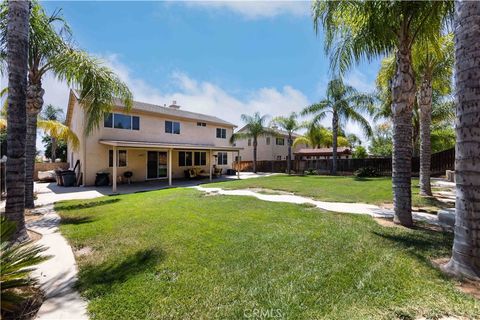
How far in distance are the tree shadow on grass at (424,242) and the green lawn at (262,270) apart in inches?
Result: 0.8

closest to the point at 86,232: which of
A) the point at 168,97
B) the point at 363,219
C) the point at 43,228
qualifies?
the point at 43,228

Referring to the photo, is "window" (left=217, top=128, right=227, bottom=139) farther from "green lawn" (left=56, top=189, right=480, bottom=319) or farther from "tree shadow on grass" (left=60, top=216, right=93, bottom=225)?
"green lawn" (left=56, top=189, right=480, bottom=319)

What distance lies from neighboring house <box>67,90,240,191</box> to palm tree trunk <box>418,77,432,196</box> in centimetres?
1373

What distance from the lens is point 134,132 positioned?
1755 centimetres

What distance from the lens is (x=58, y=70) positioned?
8297mm

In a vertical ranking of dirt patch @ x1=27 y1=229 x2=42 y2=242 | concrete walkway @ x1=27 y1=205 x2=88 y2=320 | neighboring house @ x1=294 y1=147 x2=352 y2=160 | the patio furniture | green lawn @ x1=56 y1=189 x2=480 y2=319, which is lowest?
dirt patch @ x1=27 y1=229 x2=42 y2=242

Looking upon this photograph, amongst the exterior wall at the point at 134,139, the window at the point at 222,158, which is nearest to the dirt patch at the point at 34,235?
the exterior wall at the point at 134,139

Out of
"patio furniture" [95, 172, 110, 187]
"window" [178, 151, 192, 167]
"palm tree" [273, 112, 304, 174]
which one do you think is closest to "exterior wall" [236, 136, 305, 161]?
"palm tree" [273, 112, 304, 174]

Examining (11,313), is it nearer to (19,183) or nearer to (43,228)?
(19,183)

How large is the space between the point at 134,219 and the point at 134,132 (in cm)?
1242

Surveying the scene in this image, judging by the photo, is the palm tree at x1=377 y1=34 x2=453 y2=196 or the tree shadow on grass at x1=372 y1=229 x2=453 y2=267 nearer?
the tree shadow on grass at x1=372 y1=229 x2=453 y2=267

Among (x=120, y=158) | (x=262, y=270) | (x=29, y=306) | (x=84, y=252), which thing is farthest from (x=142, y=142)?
(x=262, y=270)

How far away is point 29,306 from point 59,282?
0.57 m

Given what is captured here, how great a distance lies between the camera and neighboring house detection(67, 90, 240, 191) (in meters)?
15.6
